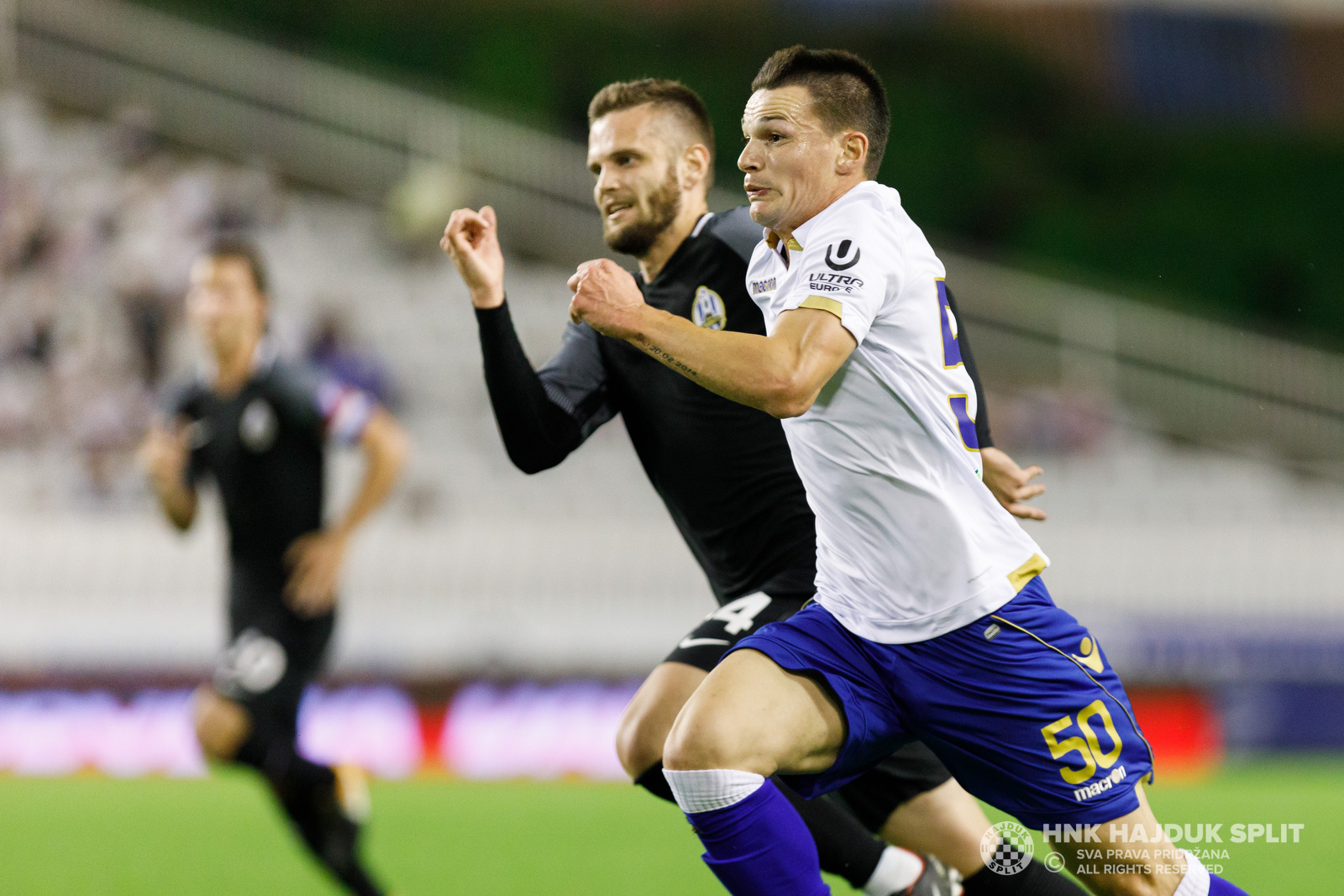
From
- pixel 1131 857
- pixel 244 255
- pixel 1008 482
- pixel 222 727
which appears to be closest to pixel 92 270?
pixel 244 255

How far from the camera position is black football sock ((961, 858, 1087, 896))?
399cm

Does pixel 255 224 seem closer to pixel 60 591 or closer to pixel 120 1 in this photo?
pixel 120 1

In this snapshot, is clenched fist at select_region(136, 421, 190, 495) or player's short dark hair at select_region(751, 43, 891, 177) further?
clenched fist at select_region(136, 421, 190, 495)

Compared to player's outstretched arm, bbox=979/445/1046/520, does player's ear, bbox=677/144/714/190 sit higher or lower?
higher

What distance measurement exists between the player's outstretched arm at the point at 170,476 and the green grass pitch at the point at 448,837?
145cm

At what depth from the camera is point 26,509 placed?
451 inches

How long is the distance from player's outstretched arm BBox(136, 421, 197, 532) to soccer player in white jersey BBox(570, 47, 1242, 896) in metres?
3.10

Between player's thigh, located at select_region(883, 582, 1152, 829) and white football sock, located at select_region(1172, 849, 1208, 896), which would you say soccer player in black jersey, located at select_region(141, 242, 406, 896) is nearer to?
player's thigh, located at select_region(883, 582, 1152, 829)

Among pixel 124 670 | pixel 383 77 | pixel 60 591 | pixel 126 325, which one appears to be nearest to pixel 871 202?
pixel 124 670

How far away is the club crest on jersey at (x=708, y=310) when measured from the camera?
4180 mm

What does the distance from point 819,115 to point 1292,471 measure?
1203 cm

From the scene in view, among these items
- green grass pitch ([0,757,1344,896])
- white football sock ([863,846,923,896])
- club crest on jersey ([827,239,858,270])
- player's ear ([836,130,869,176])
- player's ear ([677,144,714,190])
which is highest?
player's ear ([836,130,869,176])

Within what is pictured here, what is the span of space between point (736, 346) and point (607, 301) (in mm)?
303

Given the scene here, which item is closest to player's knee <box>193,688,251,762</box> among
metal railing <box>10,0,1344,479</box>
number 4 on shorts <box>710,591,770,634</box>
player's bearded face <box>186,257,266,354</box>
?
player's bearded face <box>186,257,266,354</box>
